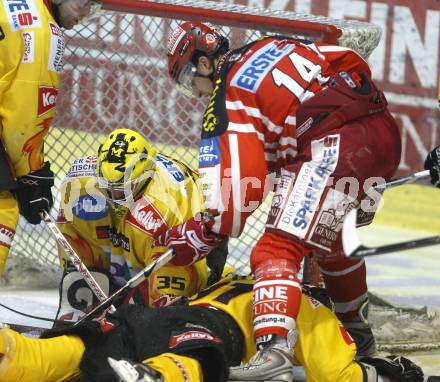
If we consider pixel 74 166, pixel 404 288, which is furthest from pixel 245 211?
pixel 404 288

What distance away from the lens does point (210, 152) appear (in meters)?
3.33

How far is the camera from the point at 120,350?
3.21 meters

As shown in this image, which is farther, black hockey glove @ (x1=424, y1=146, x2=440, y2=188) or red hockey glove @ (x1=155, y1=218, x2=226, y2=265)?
black hockey glove @ (x1=424, y1=146, x2=440, y2=188)

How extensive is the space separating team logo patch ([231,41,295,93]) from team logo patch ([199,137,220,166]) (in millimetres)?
187

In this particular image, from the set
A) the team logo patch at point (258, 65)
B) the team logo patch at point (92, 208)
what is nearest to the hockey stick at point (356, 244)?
the team logo patch at point (258, 65)

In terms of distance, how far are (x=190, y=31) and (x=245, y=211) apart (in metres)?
0.72

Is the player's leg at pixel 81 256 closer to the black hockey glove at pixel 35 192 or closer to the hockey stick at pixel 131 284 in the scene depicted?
the black hockey glove at pixel 35 192

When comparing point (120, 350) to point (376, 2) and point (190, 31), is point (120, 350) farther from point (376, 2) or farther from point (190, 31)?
point (376, 2)

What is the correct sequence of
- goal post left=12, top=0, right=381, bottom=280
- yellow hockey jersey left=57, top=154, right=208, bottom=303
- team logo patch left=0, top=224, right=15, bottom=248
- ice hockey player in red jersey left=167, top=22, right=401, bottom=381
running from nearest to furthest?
ice hockey player in red jersey left=167, top=22, right=401, bottom=381 → team logo patch left=0, top=224, right=15, bottom=248 → yellow hockey jersey left=57, top=154, right=208, bottom=303 → goal post left=12, top=0, right=381, bottom=280

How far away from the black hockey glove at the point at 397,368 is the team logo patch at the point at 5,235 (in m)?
1.30

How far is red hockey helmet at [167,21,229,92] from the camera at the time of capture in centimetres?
369

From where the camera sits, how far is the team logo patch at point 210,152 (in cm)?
331

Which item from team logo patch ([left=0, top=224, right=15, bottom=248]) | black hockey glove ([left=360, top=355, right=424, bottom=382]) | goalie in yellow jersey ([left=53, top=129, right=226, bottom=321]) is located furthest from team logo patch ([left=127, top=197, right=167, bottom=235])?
black hockey glove ([left=360, top=355, right=424, bottom=382])

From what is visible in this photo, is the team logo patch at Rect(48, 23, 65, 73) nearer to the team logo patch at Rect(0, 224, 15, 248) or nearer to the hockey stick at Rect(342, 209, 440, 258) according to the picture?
the team logo patch at Rect(0, 224, 15, 248)
